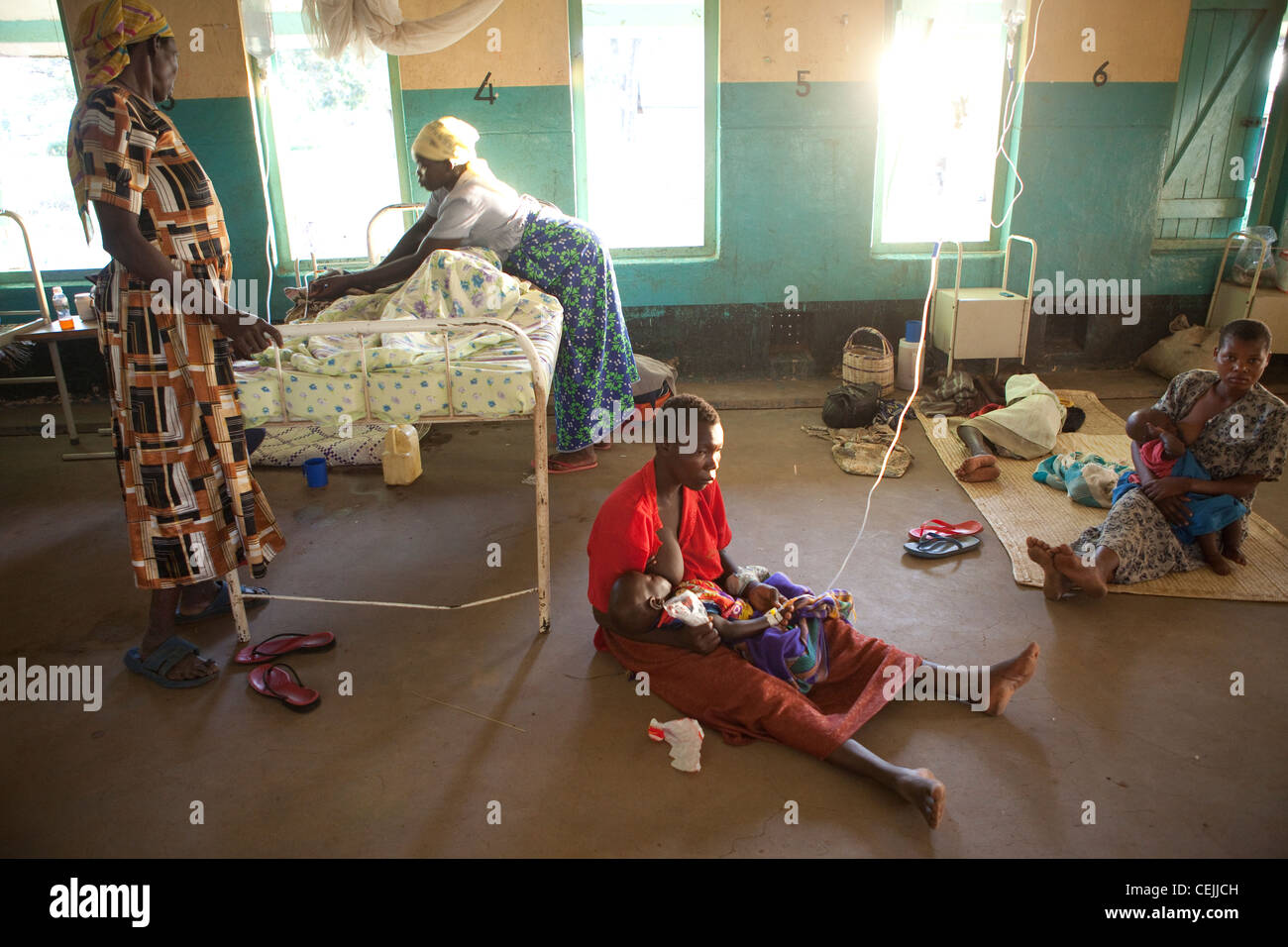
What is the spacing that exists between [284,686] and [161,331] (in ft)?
4.00

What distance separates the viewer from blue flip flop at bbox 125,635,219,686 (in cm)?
287

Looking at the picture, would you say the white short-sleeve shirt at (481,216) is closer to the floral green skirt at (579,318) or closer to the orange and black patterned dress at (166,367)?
the floral green skirt at (579,318)

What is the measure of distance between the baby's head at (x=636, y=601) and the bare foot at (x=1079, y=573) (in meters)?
1.63

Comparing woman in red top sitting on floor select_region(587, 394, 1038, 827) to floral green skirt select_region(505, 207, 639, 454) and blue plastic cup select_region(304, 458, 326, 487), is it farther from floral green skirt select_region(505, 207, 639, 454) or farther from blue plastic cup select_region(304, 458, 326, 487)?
blue plastic cup select_region(304, 458, 326, 487)

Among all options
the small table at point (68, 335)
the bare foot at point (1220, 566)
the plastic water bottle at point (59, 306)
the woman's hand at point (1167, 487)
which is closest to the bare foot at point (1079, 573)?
the woman's hand at point (1167, 487)

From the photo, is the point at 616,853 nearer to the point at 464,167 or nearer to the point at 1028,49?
the point at 464,167

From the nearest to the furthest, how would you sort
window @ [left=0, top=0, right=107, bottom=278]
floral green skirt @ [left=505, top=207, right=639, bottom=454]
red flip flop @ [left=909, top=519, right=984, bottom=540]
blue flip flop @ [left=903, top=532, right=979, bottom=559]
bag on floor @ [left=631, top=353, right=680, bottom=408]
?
blue flip flop @ [left=903, top=532, right=979, bottom=559], red flip flop @ [left=909, top=519, right=984, bottom=540], floral green skirt @ [left=505, top=207, right=639, bottom=454], bag on floor @ [left=631, top=353, right=680, bottom=408], window @ [left=0, top=0, right=107, bottom=278]

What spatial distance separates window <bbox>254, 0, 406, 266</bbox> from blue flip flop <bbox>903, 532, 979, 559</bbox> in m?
4.59

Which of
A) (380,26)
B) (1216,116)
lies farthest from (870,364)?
(380,26)

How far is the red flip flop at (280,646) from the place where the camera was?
9.88ft

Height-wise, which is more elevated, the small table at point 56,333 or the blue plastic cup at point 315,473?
the small table at point 56,333

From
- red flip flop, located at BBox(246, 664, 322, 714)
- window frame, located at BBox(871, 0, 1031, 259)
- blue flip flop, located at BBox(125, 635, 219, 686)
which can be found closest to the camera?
red flip flop, located at BBox(246, 664, 322, 714)

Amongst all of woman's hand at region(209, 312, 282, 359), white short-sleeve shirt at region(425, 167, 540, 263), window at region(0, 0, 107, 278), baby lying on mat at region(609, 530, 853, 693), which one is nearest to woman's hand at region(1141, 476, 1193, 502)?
baby lying on mat at region(609, 530, 853, 693)

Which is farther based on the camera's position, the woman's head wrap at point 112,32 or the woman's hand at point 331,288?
the woman's hand at point 331,288
